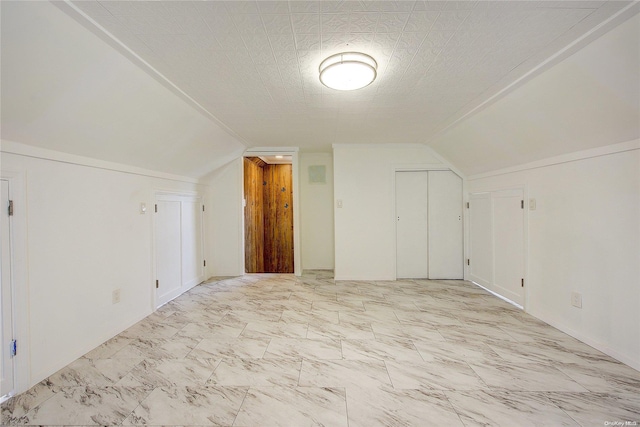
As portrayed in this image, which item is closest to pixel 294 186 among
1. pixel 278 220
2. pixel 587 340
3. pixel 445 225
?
pixel 278 220

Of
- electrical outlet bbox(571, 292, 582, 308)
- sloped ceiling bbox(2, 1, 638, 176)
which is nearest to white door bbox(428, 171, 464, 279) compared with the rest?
sloped ceiling bbox(2, 1, 638, 176)

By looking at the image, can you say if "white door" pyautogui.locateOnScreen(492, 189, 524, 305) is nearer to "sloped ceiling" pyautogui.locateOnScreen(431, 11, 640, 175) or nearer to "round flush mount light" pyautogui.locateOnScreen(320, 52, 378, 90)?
"sloped ceiling" pyautogui.locateOnScreen(431, 11, 640, 175)

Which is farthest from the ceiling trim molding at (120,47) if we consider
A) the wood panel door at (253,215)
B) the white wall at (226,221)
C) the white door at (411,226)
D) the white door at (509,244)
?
the white door at (509,244)

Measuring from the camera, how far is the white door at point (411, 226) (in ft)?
14.2

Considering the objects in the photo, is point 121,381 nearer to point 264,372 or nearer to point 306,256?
point 264,372

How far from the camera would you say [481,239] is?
12.5 ft

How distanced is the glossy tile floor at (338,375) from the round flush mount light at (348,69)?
86.0 inches

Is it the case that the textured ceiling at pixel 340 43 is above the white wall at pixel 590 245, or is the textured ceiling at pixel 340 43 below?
above

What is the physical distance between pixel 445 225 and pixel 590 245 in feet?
6.91

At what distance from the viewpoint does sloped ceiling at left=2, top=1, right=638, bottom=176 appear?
53.6 inches

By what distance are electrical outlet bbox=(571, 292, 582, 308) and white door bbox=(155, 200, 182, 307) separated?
4427 millimetres

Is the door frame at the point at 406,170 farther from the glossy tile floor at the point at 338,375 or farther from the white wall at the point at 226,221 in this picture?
the white wall at the point at 226,221

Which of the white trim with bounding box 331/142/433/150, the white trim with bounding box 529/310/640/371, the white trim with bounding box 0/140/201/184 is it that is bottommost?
the white trim with bounding box 529/310/640/371

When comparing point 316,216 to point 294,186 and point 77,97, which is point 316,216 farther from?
point 77,97
